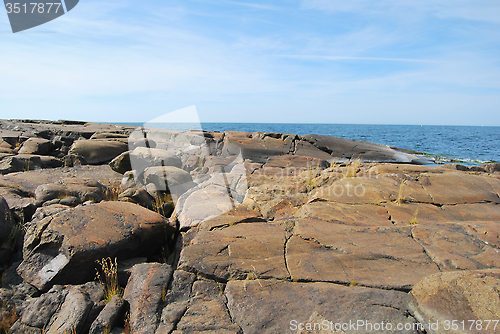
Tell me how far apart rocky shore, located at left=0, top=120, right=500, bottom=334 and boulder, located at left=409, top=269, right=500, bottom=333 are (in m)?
0.01

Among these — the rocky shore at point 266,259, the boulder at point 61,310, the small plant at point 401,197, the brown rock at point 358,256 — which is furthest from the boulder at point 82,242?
the small plant at point 401,197

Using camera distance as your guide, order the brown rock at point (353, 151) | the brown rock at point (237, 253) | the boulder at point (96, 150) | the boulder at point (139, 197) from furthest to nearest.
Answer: the brown rock at point (353, 151), the boulder at point (96, 150), the boulder at point (139, 197), the brown rock at point (237, 253)

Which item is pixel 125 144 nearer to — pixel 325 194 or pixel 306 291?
pixel 325 194

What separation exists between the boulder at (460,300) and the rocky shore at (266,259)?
1 cm

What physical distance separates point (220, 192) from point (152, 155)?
4.70 metres

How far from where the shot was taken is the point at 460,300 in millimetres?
3012

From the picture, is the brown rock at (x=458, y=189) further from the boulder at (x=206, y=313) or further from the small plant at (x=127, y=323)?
the small plant at (x=127, y=323)

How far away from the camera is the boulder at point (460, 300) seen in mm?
2812

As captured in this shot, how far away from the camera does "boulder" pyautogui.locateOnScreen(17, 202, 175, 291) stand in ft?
13.4

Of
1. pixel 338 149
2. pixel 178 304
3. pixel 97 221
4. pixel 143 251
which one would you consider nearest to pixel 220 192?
pixel 143 251

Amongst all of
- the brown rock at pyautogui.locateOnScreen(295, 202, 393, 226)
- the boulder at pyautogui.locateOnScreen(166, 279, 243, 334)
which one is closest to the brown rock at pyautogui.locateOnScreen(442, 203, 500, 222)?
the brown rock at pyautogui.locateOnScreen(295, 202, 393, 226)

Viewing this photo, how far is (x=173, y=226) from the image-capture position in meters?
5.42

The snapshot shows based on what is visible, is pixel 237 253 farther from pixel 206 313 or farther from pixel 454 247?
pixel 454 247

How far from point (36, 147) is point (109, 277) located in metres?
12.2
